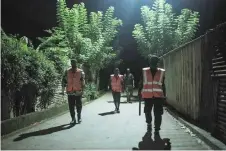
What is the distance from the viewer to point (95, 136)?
30.3ft

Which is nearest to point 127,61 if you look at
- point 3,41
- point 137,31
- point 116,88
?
point 137,31

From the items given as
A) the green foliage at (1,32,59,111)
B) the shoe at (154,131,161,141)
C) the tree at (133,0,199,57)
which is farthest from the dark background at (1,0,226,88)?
the shoe at (154,131,161,141)

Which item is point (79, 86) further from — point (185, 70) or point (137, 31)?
point (137, 31)

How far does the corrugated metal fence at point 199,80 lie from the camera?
8.38 meters

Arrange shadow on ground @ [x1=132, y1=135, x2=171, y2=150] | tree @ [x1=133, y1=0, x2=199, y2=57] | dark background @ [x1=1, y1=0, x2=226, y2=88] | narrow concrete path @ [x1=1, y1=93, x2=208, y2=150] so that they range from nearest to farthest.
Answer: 1. shadow on ground @ [x1=132, y1=135, x2=171, y2=150]
2. narrow concrete path @ [x1=1, y1=93, x2=208, y2=150]
3. tree @ [x1=133, y1=0, x2=199, y2=57]
4. dark background @ [x1=1, y1=0, x2=226, y2=88]

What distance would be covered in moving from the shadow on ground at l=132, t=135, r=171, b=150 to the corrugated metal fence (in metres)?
1.10

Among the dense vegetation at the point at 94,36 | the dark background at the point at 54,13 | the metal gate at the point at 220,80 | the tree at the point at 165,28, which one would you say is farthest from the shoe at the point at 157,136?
the dark background at the point at 54,13

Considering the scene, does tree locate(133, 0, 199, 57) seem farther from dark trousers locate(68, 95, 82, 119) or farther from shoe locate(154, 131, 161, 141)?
shoe locate(154, 131, 161, 141)

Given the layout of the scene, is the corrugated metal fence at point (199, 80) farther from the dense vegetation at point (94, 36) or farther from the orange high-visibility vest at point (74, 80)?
the dense vegetation at point (94, 36)

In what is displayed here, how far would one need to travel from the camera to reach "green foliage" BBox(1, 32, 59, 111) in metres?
9.33

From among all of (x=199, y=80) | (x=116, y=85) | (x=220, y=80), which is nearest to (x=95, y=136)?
(x=199, y=80)

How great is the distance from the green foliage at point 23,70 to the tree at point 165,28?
13022mm

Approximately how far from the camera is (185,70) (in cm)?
1245

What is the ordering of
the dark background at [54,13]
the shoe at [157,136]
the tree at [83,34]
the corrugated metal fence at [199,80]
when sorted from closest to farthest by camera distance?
the corrugated metal fence at [199,80] < the shoe at [157,136] < the tree at [83,34] < the dark background at [54,13]
